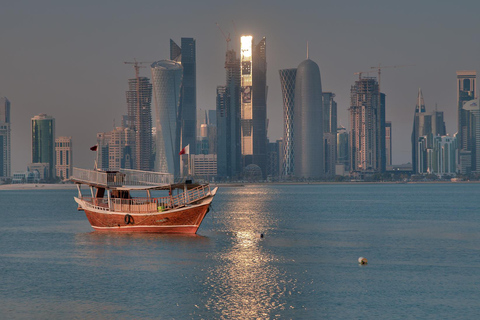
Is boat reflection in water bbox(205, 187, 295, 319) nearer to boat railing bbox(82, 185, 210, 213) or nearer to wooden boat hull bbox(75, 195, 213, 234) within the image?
wooden boat hull bbox(75, 195, 213, 234)

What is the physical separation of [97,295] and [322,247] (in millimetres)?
37193

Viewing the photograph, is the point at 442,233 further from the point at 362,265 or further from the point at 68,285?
the point at 68,285

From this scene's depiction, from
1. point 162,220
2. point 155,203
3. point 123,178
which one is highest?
point 123,178

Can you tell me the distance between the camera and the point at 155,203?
85.9 meters

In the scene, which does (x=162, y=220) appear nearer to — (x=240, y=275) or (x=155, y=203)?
(x=155, y=203)

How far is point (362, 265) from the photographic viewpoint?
219ft

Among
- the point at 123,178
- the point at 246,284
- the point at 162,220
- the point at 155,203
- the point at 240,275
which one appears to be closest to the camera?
the point at 246,284

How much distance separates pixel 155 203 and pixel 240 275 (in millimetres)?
28122

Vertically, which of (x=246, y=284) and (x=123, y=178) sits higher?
(x=123, y=178)

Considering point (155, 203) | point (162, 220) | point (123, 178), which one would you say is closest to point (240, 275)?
point (162, 220)

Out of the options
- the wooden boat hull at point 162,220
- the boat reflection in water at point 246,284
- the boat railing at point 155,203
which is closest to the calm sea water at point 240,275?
the boat reflection in water at point 246,284

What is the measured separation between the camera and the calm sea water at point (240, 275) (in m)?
47.2

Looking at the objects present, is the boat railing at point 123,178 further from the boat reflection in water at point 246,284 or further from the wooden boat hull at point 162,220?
the boat reflection in water at point 246,284

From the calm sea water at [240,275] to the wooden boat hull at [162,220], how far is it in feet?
4.87
